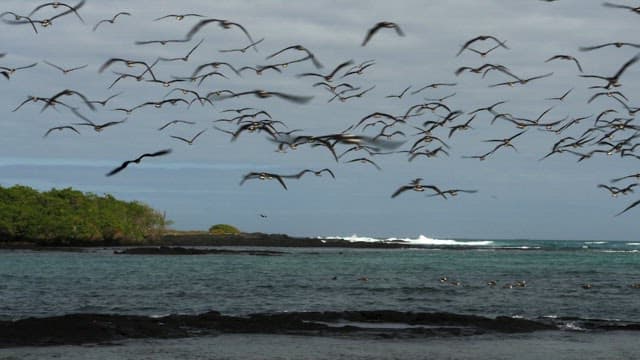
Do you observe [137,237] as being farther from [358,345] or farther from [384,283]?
[358,345]

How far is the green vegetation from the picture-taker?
552ft

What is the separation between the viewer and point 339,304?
66875mm

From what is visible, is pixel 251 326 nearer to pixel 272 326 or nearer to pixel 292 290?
pixel 272 326

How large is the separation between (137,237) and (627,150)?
172m

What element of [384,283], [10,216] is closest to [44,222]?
[10,216]

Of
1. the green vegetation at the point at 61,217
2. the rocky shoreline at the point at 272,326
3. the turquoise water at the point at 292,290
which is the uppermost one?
the green vegetation at the point at 61,217

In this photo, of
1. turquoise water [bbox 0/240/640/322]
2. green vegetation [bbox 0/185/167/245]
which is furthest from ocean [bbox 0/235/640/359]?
green vegetation [bbox 0/185/167/245]

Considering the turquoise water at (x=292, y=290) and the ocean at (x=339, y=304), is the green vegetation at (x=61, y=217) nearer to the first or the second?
the ocean at (x=339, y=304)

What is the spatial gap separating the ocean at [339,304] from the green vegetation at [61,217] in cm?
4380

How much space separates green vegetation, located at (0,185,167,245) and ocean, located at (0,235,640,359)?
144 feet

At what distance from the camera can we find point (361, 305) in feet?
218

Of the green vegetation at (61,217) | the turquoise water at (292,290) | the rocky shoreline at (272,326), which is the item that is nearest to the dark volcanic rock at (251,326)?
the rocky shoreline at (272,326)

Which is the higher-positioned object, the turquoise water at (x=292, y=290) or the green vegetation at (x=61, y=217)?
the green vegetation at (x=61, y=217)

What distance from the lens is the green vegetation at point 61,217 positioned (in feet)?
552
